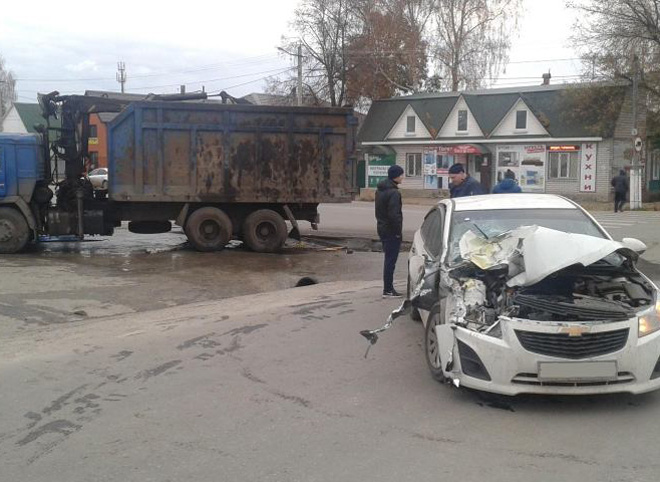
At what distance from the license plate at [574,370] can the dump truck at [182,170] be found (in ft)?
35.3

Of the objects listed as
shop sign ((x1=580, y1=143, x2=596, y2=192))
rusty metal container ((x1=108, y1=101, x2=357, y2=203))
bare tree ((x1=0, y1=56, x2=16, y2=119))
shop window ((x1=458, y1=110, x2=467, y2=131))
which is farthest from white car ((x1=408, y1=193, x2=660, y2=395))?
bare tree ((x1=0, y1=56, x2=16, y2=119))

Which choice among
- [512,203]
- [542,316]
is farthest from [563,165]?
[542,316]

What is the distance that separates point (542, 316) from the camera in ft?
15.6

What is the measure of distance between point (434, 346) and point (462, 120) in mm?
37550

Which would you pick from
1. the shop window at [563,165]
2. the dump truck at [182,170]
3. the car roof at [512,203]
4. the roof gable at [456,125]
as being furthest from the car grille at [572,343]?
the roof gable at [456,125]

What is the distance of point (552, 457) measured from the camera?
409cm

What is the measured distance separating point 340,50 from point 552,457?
150 feet

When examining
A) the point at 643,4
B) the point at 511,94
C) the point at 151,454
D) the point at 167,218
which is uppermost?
the point at 643,4

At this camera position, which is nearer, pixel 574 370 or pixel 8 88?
pixel 574 370

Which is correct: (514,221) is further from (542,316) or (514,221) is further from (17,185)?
(17,185)

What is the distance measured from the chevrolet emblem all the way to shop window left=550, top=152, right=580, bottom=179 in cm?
3493

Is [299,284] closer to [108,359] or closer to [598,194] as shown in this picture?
[108,359]

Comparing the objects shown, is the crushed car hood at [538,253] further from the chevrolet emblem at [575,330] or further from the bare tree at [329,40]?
the bare tree at [329,40]

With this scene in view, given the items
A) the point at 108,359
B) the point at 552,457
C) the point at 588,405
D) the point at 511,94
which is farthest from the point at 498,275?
the point at 511,94
